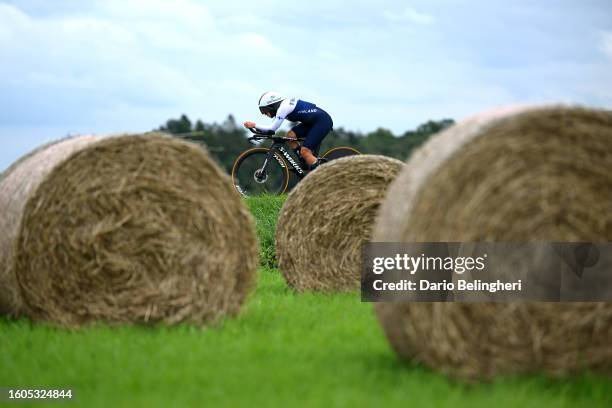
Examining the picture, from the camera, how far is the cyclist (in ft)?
55.1

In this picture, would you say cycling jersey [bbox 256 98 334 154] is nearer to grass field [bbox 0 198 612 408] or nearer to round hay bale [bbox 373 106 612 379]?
grass field [bbox 0 198 612 408]

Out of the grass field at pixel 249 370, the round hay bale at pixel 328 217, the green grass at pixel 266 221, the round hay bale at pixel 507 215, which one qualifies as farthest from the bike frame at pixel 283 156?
the round hay bale at pixel 507 215

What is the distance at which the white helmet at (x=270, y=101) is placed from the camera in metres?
17.2

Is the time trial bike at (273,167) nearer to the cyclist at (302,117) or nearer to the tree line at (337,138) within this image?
the cyclist at (302,117)

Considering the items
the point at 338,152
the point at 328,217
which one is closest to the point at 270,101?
the point at 338,152

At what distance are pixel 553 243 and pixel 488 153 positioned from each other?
0.82m

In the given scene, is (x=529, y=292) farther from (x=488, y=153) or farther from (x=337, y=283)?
(x=337, y=283)

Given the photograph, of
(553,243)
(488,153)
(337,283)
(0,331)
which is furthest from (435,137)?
(337,283)

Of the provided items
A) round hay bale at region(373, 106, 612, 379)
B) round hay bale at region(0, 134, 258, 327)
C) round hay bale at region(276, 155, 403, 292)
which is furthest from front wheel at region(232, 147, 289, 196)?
round hay bale at region(373, 106, 612, 379)

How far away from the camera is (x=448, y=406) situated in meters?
4.88

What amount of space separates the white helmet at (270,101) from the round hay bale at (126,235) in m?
9.63

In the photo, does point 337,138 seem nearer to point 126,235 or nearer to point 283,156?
point 283,156

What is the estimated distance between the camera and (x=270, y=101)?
17172 mm

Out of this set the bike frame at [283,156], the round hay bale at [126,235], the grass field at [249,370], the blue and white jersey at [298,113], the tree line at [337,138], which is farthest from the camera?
the tree line at [337,138]
